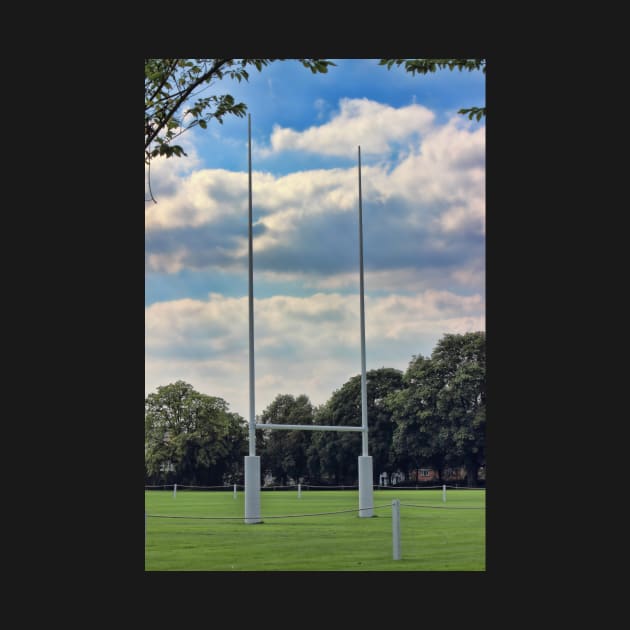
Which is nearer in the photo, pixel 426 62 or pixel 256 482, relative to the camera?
pixel 426 62

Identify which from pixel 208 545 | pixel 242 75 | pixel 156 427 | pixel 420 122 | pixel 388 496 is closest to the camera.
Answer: pixel 242 75

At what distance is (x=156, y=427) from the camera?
132 ft

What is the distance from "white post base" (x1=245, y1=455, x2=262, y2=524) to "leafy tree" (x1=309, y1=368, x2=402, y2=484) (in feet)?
66.3

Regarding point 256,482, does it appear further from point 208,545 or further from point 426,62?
point 426,62

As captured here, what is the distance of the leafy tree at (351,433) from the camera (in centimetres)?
3719

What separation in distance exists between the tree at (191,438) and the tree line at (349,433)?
1.7 inches

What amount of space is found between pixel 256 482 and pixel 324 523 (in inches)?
82.9

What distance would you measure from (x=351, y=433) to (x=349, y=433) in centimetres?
48

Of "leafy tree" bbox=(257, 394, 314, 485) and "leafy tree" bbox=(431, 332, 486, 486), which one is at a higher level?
"leafy tree" bbox=(431, 332, 486, 486)

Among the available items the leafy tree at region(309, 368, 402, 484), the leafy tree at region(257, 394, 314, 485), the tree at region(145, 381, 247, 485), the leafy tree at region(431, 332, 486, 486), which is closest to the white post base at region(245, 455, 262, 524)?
the leafy tree at region(309, 368, 402, 484)

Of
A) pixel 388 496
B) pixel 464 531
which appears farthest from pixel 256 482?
pixel 388 496

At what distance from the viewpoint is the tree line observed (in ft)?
123

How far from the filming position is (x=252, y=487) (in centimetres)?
1598

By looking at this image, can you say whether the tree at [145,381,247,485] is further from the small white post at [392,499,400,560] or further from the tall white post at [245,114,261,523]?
the small white post at [392,499,400,560]
